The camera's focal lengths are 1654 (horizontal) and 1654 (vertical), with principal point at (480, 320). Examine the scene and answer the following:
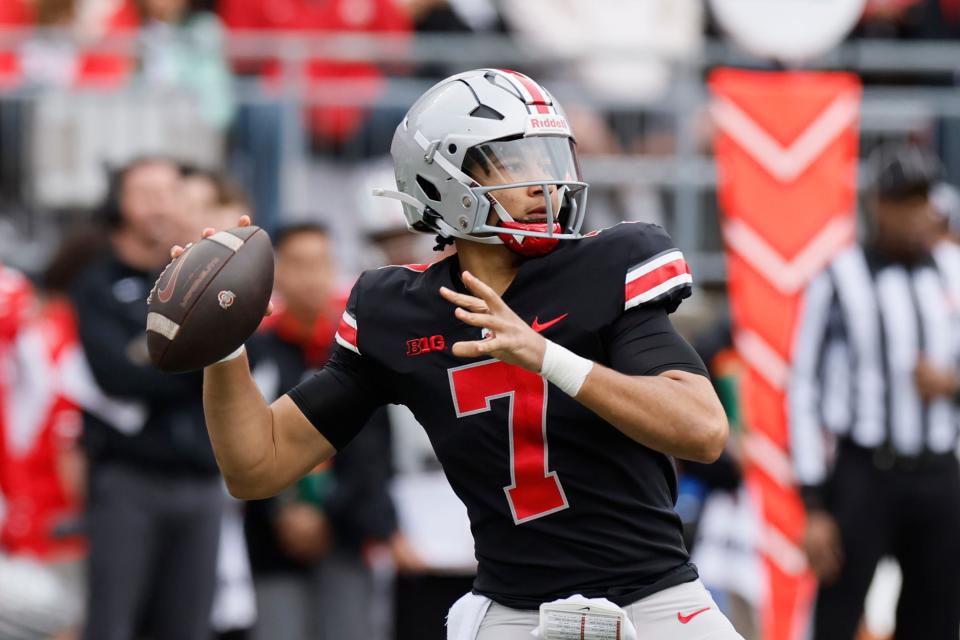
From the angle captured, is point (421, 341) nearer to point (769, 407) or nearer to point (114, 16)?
point (769, 407)

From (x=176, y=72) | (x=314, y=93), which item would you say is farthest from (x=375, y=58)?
(x=176, y=72)

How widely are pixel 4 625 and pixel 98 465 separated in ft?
2.64

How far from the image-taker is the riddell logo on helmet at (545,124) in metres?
3.56

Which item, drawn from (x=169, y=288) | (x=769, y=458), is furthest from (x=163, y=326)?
(x=769, y=458)

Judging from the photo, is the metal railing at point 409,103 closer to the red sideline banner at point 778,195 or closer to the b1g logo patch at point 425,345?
the red sideline banner at point 778,195

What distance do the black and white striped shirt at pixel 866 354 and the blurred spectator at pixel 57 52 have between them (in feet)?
12.0

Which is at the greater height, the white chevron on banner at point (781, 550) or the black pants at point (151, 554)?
the black pants at point (151, 554)

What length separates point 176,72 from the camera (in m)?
8.18

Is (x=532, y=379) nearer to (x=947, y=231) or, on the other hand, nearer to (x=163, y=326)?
(x=163, y=326)

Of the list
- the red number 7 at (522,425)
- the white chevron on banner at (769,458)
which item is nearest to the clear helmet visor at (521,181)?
the red number 7 at (522,425)

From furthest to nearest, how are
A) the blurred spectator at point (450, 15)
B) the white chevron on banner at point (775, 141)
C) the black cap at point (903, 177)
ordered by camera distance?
1. the blurred spectator at point (450, 15)
2. the white chevron on banner at point (775, 141)
3. the black cap at point (903, 177)

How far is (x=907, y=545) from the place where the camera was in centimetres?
677

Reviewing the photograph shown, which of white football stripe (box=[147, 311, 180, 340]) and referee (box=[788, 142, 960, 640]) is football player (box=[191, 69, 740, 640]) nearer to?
white football stripe (box=[147, 311, 180, 340])

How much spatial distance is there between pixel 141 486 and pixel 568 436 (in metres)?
3.23
